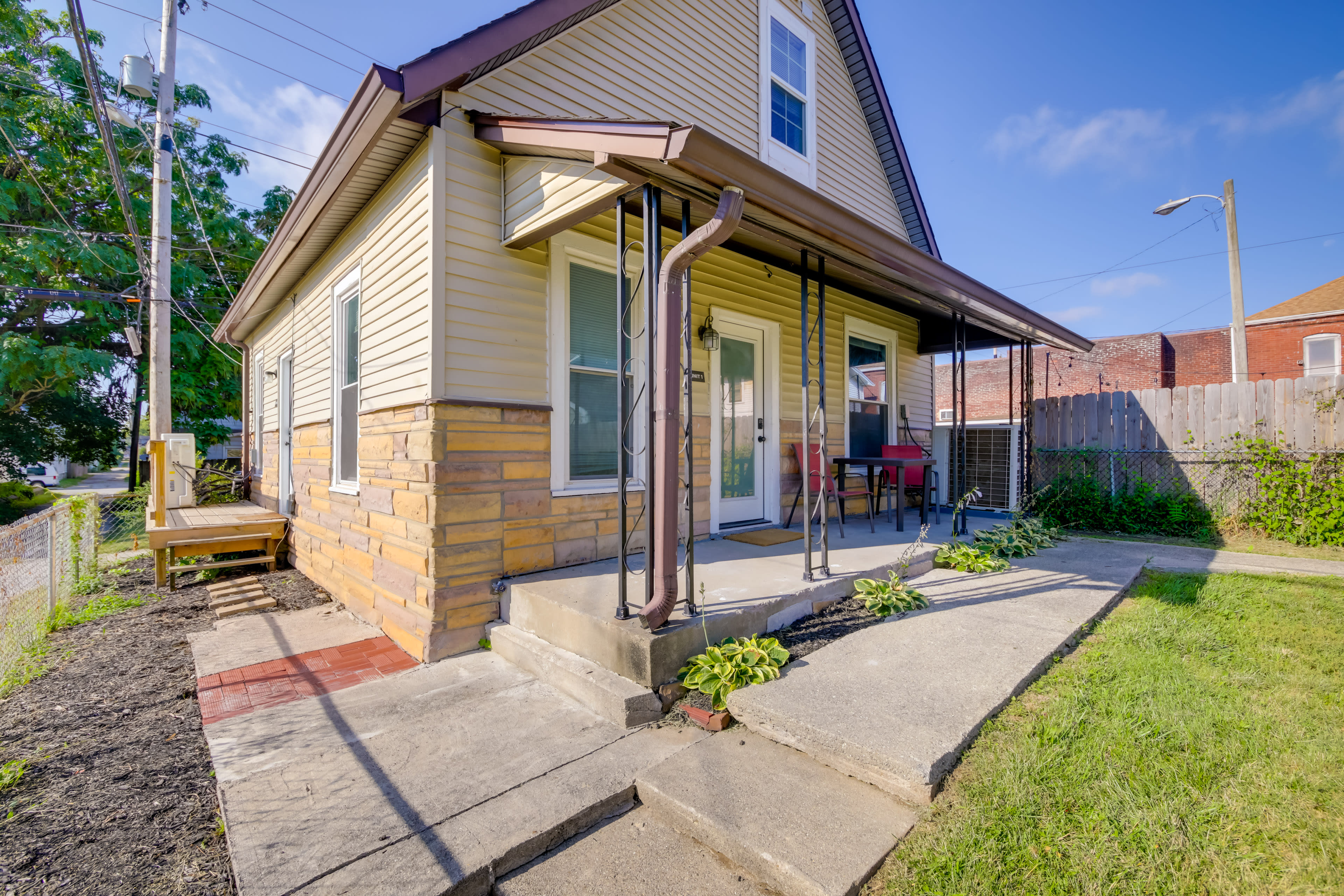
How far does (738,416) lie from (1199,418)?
5.91 metres

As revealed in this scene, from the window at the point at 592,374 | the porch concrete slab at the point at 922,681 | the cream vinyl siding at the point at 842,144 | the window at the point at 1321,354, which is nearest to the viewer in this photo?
the porch concrete slab at the point at 922,681

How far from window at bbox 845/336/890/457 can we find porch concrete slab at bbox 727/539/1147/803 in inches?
118

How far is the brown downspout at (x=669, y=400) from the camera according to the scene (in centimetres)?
268

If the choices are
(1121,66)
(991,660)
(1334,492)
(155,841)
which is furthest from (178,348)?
(1121,66)

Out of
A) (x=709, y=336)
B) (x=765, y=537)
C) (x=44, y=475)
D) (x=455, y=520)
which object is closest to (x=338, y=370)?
(x=455, y=520)

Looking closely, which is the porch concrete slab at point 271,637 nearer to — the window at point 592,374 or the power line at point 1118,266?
the window at point 592,374

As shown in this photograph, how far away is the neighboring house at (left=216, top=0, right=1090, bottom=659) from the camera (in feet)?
11.1

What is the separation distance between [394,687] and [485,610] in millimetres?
663

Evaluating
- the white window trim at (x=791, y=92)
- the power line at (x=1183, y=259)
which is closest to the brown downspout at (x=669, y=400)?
the white window trim at (x=791, y=92)

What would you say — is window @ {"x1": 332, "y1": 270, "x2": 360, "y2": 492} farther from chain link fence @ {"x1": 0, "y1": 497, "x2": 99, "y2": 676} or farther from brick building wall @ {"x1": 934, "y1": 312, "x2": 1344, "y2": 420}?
brick building wall @ {"x1": 934, "y1": 312, "x2": 1344, "y2": 420}

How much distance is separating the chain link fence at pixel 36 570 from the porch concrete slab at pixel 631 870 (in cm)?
392

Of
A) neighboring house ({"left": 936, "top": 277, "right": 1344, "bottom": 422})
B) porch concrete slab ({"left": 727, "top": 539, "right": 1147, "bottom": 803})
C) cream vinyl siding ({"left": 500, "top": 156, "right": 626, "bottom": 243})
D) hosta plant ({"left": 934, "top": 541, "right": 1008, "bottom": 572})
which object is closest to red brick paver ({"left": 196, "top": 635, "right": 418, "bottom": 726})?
porch concrete slab ({"left": 727, "top": 539, "right": 1147, "bottom": 803})

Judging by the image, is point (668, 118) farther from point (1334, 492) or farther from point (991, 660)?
point (1334, 492)

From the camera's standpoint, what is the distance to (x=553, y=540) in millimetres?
3932
